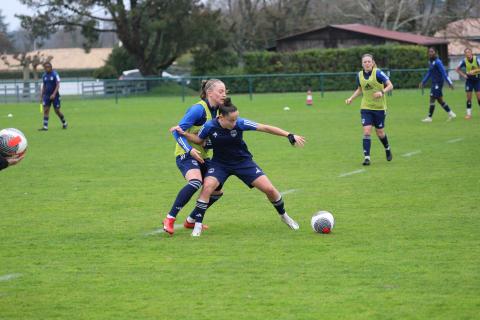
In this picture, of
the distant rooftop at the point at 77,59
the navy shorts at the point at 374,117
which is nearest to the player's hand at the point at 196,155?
the navy shorts at the point at 374,117

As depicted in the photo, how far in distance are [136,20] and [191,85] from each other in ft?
34.6

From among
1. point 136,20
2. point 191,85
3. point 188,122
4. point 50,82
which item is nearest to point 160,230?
point 188,122

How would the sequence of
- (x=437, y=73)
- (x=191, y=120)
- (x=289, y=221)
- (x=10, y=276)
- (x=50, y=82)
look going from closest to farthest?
(x=10, y=276)
(x=191, y=120)
(x=289, y=221)
(x=437, y=73)
(x=50, y=82)

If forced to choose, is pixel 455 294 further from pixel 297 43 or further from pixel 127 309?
pixel 297 43

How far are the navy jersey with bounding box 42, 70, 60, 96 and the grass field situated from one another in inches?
251

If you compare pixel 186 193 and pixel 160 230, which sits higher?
pixel 186 193

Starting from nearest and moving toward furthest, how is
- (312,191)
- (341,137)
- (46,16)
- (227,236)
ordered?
(227,236), (312,191), (341,137), (46,16)

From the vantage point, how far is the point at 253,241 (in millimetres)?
8984

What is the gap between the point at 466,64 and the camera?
2500 centimetres

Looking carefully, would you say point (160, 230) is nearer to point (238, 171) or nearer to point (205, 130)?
point (238, 171)

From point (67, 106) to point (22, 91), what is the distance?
25.3 ft

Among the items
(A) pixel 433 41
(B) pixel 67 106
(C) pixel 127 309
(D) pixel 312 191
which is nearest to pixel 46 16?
(B) pixel 67 106

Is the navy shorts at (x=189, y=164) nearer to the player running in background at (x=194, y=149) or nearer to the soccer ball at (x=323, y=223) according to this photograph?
the player running in background at (x=194, y=149)

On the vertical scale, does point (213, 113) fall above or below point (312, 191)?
above
